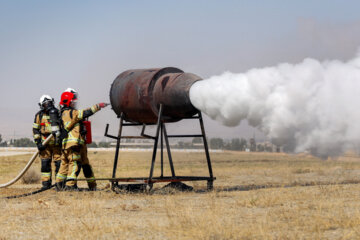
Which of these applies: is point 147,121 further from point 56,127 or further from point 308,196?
point 308,196

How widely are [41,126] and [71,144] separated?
1475mm

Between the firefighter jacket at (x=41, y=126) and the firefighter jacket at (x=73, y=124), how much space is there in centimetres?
91

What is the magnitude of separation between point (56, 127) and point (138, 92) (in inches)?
89.3

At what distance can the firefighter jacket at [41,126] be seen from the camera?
14109 millimetres

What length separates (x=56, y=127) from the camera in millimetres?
13477

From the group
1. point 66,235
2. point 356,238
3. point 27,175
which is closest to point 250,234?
point 356,238

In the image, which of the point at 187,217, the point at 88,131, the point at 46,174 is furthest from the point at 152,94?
the point at 187,217

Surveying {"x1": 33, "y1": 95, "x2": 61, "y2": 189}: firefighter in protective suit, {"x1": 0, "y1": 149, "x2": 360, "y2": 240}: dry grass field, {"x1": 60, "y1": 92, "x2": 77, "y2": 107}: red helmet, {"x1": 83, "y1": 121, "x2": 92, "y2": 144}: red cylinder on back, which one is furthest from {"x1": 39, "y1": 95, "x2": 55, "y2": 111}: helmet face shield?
{"x1": 0, "y1": 149, "x2": 360, "y2": 240}: dry grass field

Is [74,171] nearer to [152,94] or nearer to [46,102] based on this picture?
[46,102]

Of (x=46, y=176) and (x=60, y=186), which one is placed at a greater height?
(x=46, y=176)

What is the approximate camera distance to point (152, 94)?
45.1ft

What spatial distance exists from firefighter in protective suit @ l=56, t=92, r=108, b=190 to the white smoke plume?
289 cm

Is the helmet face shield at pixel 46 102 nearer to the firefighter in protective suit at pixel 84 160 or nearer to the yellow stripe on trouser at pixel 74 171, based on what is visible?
the firefighter in protective suit at pixel 84 160

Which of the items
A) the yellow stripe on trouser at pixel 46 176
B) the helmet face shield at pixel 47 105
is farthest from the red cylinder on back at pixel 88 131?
the yellow stripe on trouser at pixel 46 176
